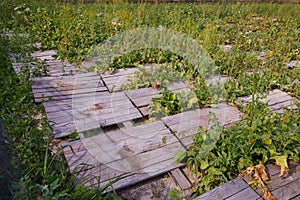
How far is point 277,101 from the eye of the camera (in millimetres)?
3432

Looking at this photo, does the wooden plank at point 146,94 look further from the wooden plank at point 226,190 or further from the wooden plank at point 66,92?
the wooden plank at point 226,190

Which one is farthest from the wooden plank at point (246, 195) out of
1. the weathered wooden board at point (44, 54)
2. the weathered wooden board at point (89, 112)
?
the weathered wooden board at point (44, 54)

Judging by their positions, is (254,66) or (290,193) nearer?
(290,193)

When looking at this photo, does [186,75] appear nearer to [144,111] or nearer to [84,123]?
[144,111]

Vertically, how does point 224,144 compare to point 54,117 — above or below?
above

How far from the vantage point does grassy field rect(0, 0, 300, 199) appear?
2135 mm

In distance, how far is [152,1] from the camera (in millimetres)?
9547

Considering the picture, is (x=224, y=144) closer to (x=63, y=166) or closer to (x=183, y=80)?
(x=63, y=166)

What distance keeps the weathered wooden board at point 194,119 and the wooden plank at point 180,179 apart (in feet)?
1.20

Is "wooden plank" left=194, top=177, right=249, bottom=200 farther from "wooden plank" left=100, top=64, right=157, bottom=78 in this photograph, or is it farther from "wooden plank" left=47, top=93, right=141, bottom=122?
"wooden plank" left=100, top=64, right=157, bottom=78

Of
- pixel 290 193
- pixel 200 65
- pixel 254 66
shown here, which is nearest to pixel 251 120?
pixel 290 193

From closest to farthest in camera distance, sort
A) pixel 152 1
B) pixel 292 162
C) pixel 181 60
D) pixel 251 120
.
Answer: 1. pixel 292 162
2. pixel 251 120
3. pixel 181 60
4. pixel 152 1

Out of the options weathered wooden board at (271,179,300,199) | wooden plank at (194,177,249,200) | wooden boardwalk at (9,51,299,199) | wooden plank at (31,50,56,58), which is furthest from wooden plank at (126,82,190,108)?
wooden plank at (31,50,56,58)

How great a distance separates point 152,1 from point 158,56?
233 inches
